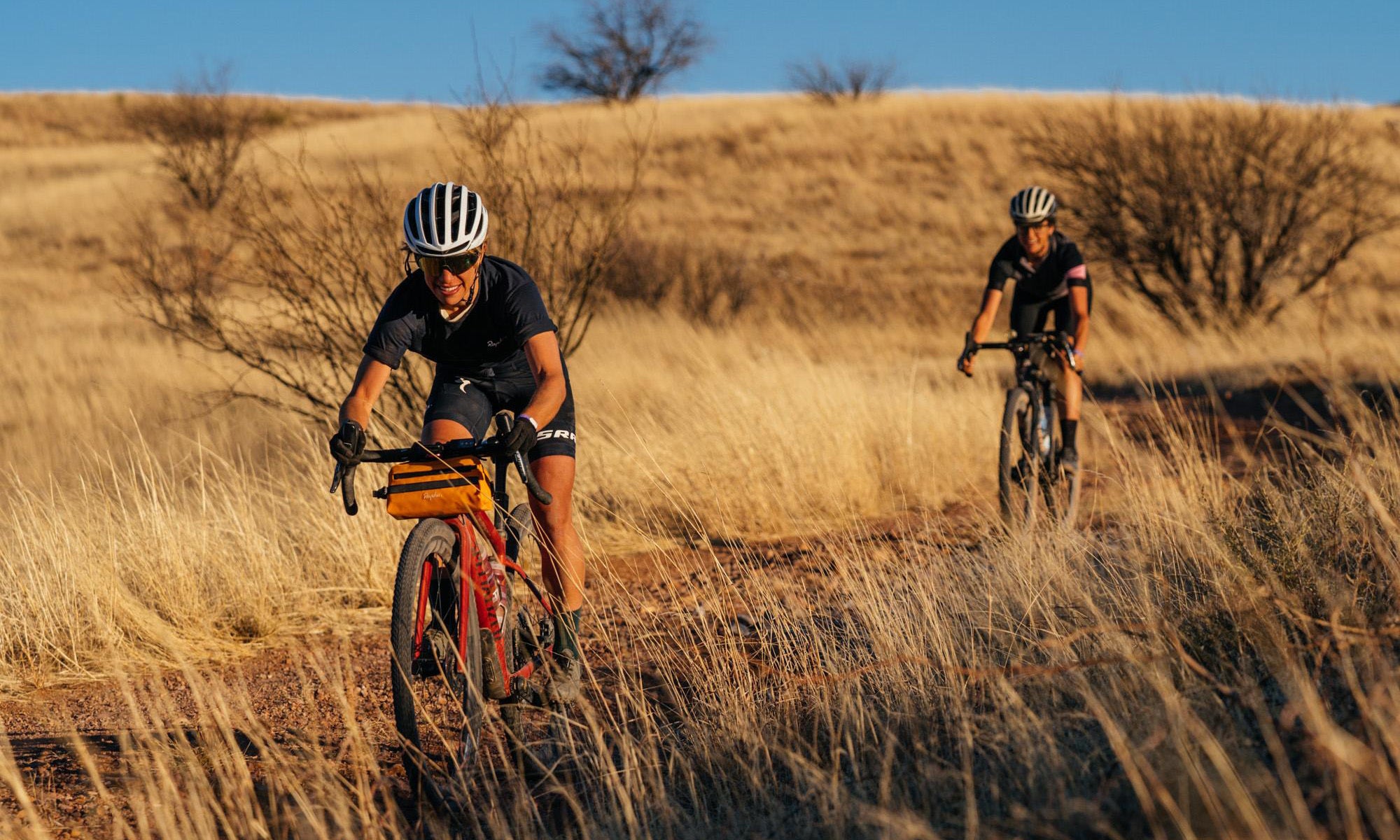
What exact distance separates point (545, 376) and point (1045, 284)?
4359 millimetres

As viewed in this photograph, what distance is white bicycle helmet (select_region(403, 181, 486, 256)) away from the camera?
395 centimetres

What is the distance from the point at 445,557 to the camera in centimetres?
381

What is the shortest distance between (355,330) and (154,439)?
3.70 metres

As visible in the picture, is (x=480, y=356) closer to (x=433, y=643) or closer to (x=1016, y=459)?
(x=433, y=643)

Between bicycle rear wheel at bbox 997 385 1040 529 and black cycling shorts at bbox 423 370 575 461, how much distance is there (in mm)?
3137

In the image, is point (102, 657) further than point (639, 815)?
Yes

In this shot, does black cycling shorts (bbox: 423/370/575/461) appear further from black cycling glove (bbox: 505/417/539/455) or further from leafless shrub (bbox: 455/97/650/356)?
leafless shrub (bbox: 455/97/650/356)

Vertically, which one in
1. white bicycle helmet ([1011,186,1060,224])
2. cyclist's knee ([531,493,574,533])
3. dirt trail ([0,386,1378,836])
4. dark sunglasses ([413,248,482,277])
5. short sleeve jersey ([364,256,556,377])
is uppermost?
white bicycle helmet ([1011,186,1060,224])

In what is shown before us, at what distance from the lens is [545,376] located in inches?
162

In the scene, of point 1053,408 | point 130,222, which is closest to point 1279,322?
point 1053,408

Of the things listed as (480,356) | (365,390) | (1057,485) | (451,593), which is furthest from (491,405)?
(1057,485)

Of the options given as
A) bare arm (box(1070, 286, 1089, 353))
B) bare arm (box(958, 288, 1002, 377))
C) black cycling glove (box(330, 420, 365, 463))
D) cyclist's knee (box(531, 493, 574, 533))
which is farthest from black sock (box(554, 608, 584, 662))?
bare arm (box(1070, 286, 1089, 353))

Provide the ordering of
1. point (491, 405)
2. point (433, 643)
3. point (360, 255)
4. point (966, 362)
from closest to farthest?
1. point (433, 643)
2. point (491, 405)
3. point (966, 362)
4. point (360, 255)

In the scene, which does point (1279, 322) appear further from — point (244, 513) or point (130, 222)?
point (130, 222)
